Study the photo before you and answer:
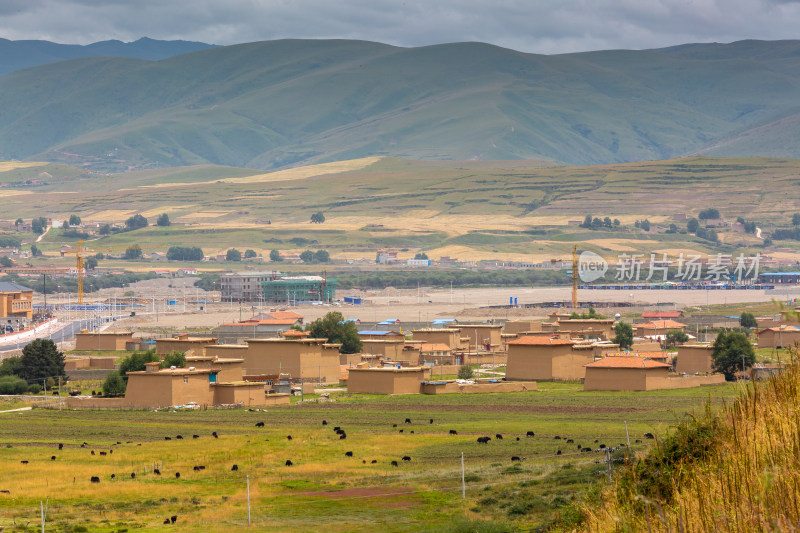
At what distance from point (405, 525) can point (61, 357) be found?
2182 inches

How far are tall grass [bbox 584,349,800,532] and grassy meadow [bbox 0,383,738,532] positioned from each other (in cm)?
351

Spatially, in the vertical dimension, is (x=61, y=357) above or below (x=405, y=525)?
above

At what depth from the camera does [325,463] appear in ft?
143

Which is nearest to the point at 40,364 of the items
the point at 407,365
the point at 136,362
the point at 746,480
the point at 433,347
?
the point at 136,362

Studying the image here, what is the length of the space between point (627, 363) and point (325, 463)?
105 ft

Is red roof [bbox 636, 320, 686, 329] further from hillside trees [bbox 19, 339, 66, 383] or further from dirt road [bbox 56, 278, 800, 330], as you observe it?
hillside trees [bbox 19, 339, 66, 383]

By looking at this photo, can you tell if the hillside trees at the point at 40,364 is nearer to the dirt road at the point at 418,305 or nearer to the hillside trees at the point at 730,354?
the hillside trees at the point at 730,354

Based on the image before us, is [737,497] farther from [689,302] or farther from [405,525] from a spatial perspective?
[689,302]

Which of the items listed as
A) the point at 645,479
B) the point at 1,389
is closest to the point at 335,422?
the point at 1,389

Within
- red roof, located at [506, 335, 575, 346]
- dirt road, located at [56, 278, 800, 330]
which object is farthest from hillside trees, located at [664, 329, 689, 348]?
dirt road, located at [56, 278, 800, 330]

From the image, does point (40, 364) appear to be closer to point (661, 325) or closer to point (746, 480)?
point (661, 325)

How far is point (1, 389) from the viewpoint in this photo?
74.6 meters

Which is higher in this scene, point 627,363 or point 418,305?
point 418,305

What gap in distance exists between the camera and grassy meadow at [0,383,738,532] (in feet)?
108
